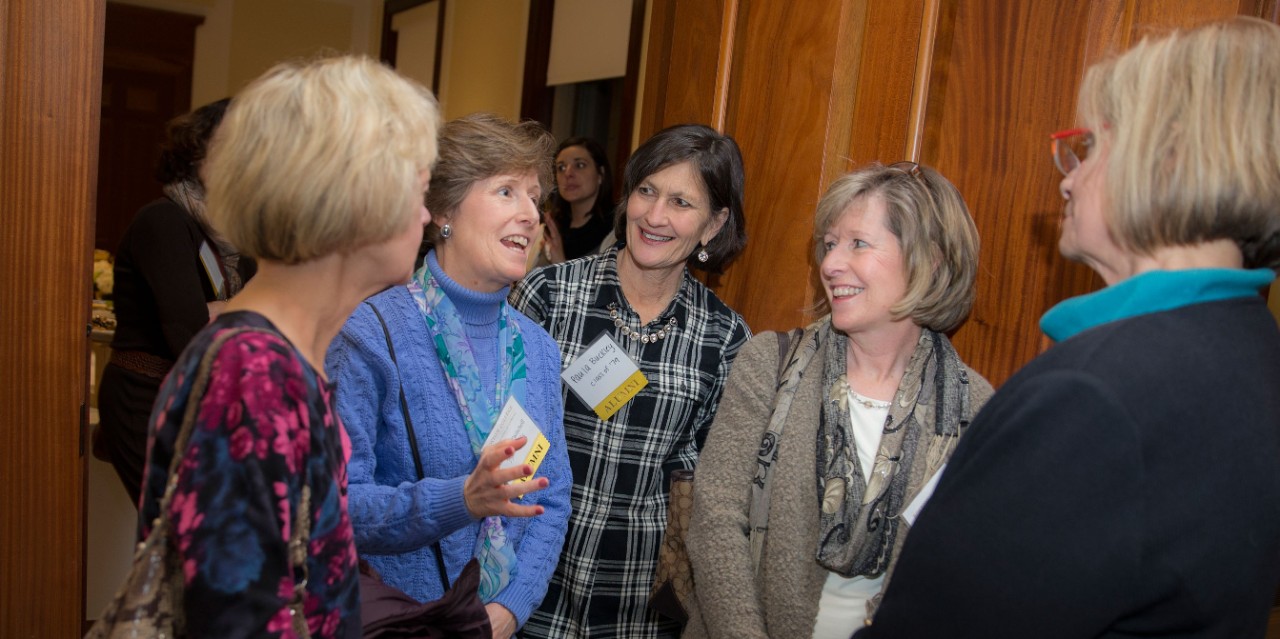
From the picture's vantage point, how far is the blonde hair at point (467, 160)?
75.1 inches

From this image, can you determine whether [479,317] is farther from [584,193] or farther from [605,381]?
[584,193]

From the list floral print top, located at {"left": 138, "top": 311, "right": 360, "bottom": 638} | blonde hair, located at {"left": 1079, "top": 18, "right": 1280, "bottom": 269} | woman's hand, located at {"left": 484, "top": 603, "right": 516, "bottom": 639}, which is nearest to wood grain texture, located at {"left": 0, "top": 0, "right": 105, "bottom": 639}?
woman's hand, located at {"left": 484, "top": 603, "right": 516, "bottom": 639}

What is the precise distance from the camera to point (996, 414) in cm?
104

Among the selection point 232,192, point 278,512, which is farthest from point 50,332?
point 278,512

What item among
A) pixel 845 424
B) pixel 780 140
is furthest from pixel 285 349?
pixel 780 140

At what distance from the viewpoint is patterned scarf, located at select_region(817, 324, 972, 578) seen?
172 cm

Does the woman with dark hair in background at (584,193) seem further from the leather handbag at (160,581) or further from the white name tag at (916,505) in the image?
the leather handbag at (160,581)

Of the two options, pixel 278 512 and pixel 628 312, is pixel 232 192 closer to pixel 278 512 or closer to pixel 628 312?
pixel 278 512

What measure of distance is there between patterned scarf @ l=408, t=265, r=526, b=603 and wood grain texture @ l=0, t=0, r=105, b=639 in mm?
631

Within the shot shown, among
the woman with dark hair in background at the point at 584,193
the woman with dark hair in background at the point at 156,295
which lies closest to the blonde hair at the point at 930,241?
the woman with dark hair in background at the point at 156,295

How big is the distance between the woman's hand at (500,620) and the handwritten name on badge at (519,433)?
24cm

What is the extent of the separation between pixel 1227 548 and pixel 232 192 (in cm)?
112

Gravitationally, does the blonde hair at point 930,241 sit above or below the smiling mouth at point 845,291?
above

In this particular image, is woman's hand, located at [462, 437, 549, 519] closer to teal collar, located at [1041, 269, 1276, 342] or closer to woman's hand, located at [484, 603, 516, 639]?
woman's hand, located at [484, 603, 516, 639]
